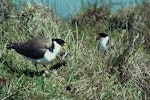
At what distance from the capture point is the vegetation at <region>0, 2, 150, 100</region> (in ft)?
24.2

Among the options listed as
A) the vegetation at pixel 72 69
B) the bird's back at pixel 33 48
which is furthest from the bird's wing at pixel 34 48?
the vegetation at pixel 72 69

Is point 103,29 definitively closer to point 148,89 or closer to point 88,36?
point 88,36

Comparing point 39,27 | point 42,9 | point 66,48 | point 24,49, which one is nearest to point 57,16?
point 42,9

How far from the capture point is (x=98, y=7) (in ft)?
38.5

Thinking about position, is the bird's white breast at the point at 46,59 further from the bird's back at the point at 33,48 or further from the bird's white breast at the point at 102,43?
the bird's white breast at the point at 102,43

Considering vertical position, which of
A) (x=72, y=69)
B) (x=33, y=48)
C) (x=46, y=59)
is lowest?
(x=72, y=69)

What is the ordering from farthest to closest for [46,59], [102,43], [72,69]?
1. [102,43]
2. [72,69]
3. [46,59]

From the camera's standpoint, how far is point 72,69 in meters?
8.02

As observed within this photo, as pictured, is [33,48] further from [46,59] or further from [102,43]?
[102,43]

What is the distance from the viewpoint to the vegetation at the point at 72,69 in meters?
7.39

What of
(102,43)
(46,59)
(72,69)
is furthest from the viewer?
(102,43)

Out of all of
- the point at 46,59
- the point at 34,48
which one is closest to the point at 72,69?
the point at 46,59

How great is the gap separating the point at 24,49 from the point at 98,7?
4.02m

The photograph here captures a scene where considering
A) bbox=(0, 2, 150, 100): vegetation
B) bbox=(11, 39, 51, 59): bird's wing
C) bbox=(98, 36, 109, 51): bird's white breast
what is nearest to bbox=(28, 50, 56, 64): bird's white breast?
bbox=(11, 39, 51, 59): bird's wing
